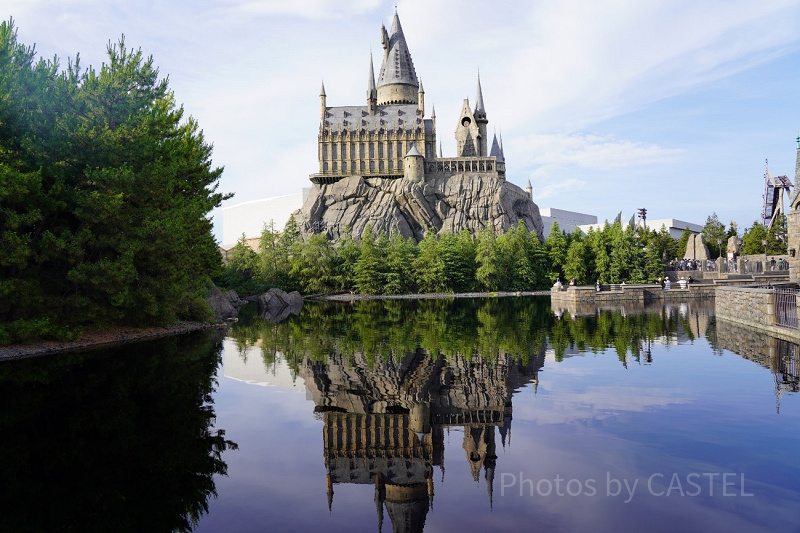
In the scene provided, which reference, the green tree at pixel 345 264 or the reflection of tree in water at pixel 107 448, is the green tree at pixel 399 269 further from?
the reflection of tree in water at pixel 107 448

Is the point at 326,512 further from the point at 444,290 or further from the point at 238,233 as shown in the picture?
the point at 238,233

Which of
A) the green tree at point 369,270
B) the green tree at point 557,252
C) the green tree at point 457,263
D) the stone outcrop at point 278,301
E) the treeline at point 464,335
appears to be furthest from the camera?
the green tree at point 557,252

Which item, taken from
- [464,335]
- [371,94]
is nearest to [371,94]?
[371,94]

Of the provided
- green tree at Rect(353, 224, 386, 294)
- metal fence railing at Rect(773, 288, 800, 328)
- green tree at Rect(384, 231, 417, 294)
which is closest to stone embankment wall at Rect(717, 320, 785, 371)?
metal fence railing at Rect(773, 288, 800, 328)

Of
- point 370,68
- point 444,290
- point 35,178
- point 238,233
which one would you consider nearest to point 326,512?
point 35,178

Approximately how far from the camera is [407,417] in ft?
36.2

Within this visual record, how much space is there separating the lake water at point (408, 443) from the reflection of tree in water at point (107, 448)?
0.12 feet

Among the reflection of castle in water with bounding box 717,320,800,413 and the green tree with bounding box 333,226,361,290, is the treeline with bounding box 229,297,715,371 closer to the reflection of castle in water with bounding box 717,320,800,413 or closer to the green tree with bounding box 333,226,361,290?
the reflection of castle in water with bounding box 717,320,800,413

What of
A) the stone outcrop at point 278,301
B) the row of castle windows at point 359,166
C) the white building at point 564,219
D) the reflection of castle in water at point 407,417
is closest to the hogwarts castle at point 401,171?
the row of castle windows at point 359,166

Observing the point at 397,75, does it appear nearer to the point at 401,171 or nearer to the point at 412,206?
the point at 401,171

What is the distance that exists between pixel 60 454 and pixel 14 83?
57.8 feet

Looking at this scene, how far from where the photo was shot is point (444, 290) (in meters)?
75.8

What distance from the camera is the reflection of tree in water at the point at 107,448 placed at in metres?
6.93

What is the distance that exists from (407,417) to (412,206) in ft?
280
